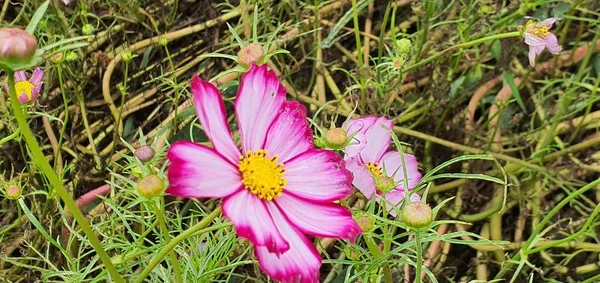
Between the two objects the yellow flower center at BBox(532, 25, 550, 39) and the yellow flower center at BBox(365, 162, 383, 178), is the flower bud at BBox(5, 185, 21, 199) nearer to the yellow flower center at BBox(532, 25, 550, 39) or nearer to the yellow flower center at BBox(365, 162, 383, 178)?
the yellow flower center at BBox(365, 162, 383, 178)

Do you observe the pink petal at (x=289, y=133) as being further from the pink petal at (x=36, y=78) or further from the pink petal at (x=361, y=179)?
the pink petal at (x=36, y=78)

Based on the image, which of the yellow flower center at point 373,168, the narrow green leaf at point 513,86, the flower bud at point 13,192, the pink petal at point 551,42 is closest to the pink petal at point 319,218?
the yellow flower center at point 373,168

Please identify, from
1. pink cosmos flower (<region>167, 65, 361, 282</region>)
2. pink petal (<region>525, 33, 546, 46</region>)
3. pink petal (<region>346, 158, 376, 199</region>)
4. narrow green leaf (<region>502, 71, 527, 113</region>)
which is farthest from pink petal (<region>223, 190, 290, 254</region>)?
narrow green leaf (<region>502, 71, 527, 113</region>)

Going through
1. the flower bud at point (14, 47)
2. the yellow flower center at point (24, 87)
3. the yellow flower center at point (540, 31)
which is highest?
the flower bud at point (14, 47)

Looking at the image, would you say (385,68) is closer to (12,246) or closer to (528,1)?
(528,1)

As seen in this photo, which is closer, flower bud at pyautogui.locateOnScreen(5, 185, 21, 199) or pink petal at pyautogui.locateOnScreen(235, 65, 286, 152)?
pink petal at pyautogui.locateOnScreen(235, 65, 286, 152)

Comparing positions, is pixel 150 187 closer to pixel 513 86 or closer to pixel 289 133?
pixel 289 133

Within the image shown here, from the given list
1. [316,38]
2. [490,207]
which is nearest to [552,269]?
[490,207]
